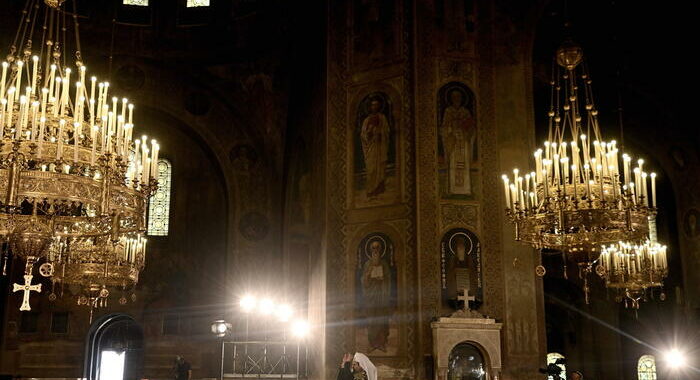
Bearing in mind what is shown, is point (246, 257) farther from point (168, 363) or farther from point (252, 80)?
point (252, 80)

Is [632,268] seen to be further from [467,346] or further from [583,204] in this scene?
[583,204]

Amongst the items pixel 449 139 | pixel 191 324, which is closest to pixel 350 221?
pixel 449 139

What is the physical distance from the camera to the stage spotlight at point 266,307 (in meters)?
19.7

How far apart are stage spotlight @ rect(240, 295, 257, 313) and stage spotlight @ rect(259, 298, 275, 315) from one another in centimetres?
21

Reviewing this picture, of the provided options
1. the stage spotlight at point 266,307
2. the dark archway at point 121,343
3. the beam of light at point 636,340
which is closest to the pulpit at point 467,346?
the stage spotlight at point 266,307

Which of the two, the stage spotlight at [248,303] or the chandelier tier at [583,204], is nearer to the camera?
the chandelier tier at [583,204]

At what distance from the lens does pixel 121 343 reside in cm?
2192

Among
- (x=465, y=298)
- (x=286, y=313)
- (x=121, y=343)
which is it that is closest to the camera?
(x=465, y=298)

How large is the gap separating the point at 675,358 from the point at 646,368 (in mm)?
2319

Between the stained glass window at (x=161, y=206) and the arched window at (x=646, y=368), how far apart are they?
1366 cm

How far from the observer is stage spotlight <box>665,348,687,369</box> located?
61.6 ft

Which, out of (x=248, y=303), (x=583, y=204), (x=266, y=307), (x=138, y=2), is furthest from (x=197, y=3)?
(x=583, y=204)

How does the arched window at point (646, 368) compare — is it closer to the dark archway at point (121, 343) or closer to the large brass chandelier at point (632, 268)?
the large brass chandelier at point (632, 268)

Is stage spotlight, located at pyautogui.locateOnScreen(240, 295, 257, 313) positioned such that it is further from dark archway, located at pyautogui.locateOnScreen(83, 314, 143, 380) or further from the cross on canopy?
the cross on canopy
